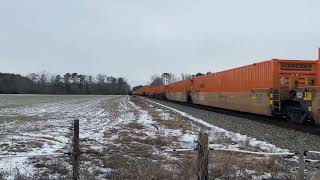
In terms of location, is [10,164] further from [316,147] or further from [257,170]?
[316,147]

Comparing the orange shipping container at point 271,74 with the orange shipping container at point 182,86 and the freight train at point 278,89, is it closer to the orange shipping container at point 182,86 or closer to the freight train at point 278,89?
the freight train at point 278,89

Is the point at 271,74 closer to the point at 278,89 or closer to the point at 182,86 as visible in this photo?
the point at 278,89

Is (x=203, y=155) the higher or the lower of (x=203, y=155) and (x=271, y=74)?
the lower

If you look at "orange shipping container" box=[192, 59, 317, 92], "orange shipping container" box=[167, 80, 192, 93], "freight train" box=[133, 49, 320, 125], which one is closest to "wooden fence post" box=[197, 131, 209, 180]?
"freight train" box=[133, 49, 320, 125]

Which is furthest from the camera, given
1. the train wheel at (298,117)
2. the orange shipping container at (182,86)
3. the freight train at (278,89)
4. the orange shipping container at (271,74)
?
the orange shipping container at (182,86)

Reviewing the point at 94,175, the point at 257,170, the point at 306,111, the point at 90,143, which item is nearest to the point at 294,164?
the point at 257,170

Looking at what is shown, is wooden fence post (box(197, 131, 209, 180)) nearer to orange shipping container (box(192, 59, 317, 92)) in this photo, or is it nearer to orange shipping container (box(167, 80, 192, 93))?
orange shipping container (box(192, 59, 317, 92))

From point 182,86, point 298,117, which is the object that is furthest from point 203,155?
point 182,86

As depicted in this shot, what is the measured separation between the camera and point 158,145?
12469mm

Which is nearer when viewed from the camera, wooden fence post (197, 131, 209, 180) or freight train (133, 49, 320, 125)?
wooden fence post (197, 131, 209, 180)

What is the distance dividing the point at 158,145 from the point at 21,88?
18166 centimetres

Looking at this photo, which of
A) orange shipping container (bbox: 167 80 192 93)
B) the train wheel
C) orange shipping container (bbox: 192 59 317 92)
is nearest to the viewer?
the train wheel

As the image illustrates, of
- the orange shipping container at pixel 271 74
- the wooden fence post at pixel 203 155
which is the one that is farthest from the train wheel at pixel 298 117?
the wooden fence post at pixel 203 155

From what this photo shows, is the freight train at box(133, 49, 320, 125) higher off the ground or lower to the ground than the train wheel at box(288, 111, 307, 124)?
higher
